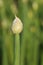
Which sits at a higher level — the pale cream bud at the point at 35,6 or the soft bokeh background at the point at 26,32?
the pale cream bud at the point at 35,6

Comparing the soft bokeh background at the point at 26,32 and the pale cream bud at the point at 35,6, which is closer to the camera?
the soft bokeh background at the point at 26,32

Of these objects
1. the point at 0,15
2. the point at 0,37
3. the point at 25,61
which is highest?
the point at 0,15

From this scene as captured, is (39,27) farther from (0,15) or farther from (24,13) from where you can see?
(0,15)

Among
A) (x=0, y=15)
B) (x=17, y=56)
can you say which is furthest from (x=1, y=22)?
(x=17, y=56)

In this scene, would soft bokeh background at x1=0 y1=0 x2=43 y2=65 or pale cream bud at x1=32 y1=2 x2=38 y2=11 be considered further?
pale cream bud at x1=32 y1=2 x2=38 y2=11

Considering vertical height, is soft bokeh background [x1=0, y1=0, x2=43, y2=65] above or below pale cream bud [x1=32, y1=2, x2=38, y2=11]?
below

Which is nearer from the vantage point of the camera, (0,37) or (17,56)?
(17,56)

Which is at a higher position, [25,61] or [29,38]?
[29,38]

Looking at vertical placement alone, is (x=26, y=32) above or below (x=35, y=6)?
below
